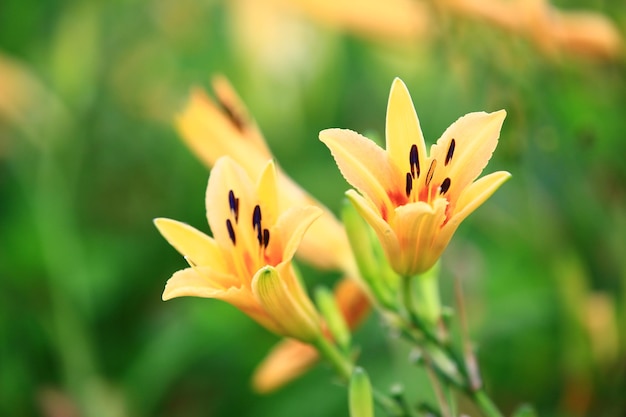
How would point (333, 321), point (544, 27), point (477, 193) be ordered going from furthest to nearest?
point (544, 27), point (333, 321), point (477, 193)

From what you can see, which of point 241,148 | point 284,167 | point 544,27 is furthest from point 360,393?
point 284,167

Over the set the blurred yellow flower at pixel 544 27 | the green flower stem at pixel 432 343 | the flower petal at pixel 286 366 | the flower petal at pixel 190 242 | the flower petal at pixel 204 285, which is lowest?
the flower petal at pixel 286 366

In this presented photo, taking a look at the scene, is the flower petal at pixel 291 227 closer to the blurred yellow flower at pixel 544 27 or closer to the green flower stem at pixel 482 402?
the green flower stem at pixel 482 402

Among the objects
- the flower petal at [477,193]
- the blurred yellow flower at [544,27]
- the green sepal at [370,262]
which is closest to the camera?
the flower petal at [477,193]

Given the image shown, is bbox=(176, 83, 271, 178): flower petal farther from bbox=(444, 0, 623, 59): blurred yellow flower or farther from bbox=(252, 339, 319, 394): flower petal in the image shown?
bbox=(444, 0, 623, 59): blurred yellow flower

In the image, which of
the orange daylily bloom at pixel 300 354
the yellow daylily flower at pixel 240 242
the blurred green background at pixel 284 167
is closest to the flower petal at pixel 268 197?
the yellow daylily flower at pixel 240 242

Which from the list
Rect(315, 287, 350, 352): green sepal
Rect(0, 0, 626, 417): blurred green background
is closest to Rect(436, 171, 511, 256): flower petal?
Rect(315, 287, 350, 352): green sepal

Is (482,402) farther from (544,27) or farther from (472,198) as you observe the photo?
(544,27)

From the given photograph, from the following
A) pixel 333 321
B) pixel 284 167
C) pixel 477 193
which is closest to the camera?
pixel 477 193
